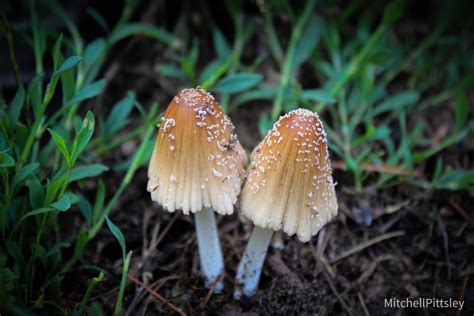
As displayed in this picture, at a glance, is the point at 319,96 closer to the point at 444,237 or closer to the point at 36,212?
the point at 444,237

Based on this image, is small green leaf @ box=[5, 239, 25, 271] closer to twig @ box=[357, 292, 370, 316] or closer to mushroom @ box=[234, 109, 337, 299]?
mushroom @ box=[234, 109, 337, 299]

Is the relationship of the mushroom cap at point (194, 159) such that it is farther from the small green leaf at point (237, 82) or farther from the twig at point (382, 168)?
the twig at point (382, 168)

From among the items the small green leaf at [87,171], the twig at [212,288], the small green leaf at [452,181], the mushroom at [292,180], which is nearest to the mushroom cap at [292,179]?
the mushroom at [292,180]

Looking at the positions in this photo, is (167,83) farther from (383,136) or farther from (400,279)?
(400,279)

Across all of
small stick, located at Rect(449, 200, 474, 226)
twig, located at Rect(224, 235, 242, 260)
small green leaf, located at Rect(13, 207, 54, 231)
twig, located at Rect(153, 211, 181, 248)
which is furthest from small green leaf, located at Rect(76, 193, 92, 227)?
small stick, located at Rect(449, 200, 474, 226)


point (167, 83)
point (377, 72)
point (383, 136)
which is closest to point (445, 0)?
point (377, 72)

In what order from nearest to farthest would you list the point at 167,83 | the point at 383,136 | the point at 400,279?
the point at 400,279
the point at 383,136
the point at 167,83

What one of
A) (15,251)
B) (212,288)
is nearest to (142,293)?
(212,288)
